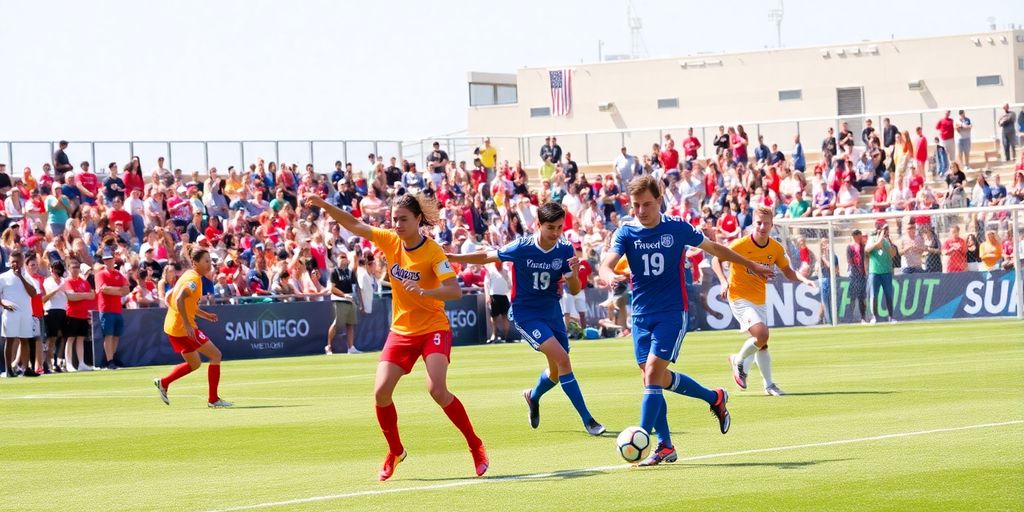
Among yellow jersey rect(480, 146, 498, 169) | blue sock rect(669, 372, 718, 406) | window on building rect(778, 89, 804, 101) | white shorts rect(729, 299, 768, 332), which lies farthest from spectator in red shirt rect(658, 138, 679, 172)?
blue sock rect(669, 372, 718, 406)

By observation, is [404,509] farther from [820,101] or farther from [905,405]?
[820,101]

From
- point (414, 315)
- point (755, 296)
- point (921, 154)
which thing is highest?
point (921, 154)

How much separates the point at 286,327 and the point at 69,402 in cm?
1266

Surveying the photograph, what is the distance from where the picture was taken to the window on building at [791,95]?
210ft

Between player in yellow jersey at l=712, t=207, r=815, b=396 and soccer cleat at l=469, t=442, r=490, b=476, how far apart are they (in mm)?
6949

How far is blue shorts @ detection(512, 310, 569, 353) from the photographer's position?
13977mm

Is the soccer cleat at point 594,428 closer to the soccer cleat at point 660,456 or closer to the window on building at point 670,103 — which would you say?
the soccer cleat at point 660,456

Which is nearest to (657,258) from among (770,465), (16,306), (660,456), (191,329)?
(660,456)

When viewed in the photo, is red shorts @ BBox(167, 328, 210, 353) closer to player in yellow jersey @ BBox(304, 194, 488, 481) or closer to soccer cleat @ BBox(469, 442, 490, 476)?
player in yellow jersey @ BBox(304, 194, 488, 481)

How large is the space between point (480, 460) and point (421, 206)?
74.3 inches

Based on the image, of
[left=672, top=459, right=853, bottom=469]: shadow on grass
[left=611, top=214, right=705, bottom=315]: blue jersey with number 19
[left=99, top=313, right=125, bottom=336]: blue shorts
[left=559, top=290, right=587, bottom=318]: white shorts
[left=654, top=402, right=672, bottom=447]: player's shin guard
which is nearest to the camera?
[left=672, top=459, right=853, bottom=469]: shadow on grass

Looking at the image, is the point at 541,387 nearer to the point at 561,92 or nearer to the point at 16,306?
the point at 16,306

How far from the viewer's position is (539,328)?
45.9 feet

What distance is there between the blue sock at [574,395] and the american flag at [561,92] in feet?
185
